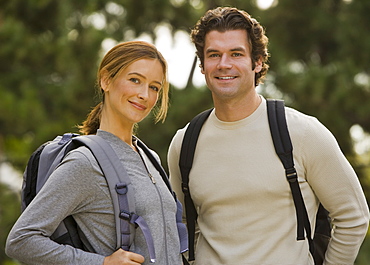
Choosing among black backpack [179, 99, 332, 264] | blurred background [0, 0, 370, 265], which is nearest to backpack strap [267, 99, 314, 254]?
black backpack [179, 99, 332, 264]

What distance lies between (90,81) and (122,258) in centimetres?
471

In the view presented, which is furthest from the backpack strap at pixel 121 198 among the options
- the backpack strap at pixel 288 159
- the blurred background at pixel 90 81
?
the blurred background at pixel 90 81

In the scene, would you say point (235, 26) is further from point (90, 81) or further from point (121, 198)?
point (90, 81)

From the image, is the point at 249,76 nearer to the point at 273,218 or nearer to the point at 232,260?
the point at 273,218

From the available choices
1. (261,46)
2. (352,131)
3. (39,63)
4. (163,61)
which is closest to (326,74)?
(352,131)

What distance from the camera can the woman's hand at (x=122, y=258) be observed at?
194cm

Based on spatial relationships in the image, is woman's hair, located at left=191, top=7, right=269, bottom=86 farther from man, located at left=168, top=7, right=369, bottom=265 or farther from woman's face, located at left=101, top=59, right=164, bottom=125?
woman's face, located at left=101, top=59, right=164, bottom=125

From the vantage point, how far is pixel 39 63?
6723mm

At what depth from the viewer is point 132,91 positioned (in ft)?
7.14

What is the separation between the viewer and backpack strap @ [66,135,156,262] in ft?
6.41

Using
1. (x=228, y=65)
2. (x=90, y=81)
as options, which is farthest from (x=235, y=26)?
(x=90, y=81)

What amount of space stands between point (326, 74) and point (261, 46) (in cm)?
418

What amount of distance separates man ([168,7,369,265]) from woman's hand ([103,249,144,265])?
0.58 meters

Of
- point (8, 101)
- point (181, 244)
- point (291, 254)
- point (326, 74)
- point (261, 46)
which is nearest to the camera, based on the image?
point (181, 244)
